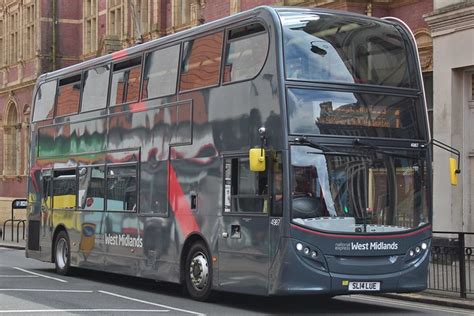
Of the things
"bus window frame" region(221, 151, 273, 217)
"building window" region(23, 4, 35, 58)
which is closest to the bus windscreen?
"bus window frame" region(221, 151, 273, 217)

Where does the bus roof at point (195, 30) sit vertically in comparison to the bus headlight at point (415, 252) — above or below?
above

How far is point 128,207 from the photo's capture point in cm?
1667

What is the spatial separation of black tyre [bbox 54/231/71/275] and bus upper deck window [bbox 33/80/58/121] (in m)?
2.84

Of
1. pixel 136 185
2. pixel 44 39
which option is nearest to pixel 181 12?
pixel 44 39

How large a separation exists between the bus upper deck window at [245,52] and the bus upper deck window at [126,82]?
3295 mm

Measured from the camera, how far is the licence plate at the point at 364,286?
12314mm

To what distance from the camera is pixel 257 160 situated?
12.1m

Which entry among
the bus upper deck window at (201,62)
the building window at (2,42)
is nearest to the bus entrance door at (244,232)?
the bus upper deck window at (201,62)

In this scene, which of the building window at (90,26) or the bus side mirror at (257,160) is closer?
the bus side mirror at (257,160)

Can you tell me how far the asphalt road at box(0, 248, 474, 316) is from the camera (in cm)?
1305

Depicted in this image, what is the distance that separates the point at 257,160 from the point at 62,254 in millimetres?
9111

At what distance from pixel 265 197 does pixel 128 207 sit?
4.78 m

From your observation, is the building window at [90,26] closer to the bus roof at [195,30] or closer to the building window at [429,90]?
the bus roof at [195,30]

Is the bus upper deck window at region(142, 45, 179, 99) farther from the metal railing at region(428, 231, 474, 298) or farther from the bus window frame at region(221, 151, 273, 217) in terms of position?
the metal railing at region(428, 231, 474, 298)
